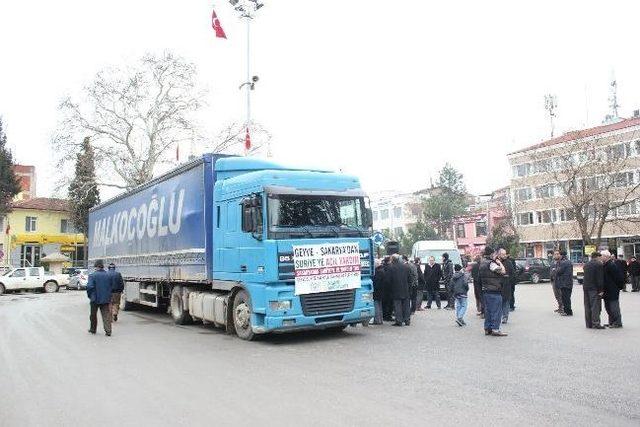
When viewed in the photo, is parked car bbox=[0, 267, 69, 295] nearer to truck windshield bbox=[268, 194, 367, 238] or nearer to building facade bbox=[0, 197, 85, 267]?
building facade bbox=[0, 197, 85, 267]

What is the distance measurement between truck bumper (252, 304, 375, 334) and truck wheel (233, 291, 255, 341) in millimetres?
437

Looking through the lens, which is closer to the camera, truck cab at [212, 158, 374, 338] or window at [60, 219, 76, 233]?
truck cab at [212, 158, 374, 338]

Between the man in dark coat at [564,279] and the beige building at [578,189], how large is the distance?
3029 centimetres

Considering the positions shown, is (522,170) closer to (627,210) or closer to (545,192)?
(545,192)

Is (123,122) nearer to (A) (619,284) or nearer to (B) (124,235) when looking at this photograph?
(B) (124,235)

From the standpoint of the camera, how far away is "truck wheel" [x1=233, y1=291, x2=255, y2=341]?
11281mm

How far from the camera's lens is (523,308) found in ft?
58.9

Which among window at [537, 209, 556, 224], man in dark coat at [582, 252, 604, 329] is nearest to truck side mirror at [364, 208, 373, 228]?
man in dark coat at [582, 252, 604, 329]

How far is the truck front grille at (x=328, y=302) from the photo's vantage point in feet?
35.8

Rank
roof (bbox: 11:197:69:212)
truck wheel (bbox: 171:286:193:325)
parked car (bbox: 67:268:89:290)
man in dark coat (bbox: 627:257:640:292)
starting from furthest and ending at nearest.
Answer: roof (bbox: 11:197:69:212), parked car (bbox: 67:268:89:290), man in dark coat (bbox: 627:257:640:292), truck wheel (bbox: 171:286:193:325)

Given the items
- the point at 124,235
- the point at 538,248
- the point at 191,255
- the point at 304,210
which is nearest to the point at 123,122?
the point at 124,235

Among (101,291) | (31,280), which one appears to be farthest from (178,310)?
(31,280)

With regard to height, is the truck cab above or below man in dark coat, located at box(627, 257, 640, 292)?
above

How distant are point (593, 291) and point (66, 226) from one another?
6050 cm
